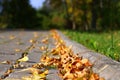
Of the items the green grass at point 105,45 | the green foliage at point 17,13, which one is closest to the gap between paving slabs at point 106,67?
the green grass at point 105,45

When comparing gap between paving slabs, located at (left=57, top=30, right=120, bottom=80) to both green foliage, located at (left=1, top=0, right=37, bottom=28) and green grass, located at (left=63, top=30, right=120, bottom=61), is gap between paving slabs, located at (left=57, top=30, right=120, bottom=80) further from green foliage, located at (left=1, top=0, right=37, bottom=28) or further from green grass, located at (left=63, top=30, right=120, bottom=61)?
green foliage, located at (left=1, top=0, right=37, bottom=28)

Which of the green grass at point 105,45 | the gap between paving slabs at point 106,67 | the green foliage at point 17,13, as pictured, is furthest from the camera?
the green foliage at point 17,13

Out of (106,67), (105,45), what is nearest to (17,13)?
(105,45)

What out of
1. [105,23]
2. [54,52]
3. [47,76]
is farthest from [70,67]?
[105,23]

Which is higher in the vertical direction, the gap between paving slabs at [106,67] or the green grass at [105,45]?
the gap between paving slabs at [106,67]

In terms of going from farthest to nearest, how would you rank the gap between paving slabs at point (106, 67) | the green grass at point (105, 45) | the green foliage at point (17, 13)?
the green foliage at point (17, 13) → the green grass at point (105, 45) → the gap between paving slabs at point (106, 67)

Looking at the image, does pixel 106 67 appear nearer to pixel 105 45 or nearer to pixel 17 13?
pixel 105 45

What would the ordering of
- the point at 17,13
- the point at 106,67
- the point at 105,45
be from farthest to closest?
→ the point at 17,13 → the point at 105,45 → the point at 106,67

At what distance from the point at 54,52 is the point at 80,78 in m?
3.18

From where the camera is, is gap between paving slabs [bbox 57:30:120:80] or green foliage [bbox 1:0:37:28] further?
green foliage [bbox 1:0:37:28]

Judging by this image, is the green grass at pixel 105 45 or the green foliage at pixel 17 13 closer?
the green grass at pixel 105 45

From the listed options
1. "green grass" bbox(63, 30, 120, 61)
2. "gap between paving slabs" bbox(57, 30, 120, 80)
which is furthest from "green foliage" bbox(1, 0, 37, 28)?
"gap between paving slabs" bbox(57, 30, 120, 80)

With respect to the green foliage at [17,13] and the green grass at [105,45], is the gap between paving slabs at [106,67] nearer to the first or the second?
the green grass at [105,45]

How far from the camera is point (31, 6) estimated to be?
4519 cm
